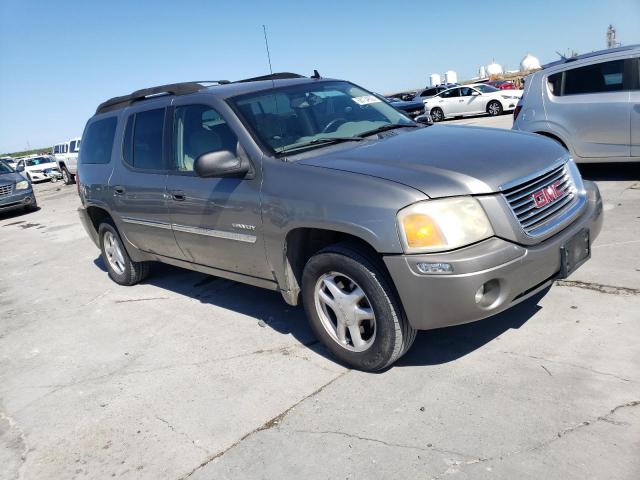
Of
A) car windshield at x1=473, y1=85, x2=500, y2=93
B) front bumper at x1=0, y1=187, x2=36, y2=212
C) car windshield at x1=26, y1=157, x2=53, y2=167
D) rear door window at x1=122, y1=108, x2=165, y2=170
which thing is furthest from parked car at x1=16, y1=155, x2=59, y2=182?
rear door window at x1=122, y1=108, x2=165, y2=170

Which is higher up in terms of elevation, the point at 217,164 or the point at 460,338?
the point at 217,164

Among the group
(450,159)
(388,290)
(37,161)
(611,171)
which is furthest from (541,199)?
(37,161)

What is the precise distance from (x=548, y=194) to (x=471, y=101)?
70.0 feet

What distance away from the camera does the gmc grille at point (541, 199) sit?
9.98 feet

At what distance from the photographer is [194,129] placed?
4.31 meters

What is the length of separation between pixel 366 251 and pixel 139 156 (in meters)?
2.70

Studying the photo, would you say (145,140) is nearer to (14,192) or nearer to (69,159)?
(14,192)

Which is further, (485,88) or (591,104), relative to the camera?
(485,88)

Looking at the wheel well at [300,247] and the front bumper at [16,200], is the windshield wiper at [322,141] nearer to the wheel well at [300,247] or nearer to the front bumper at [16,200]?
the wheel well at [300,247]

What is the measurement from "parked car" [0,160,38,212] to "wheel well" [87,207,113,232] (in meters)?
9.53

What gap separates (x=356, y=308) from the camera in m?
3.28

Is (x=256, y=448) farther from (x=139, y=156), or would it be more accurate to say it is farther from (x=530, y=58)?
(x=530, y=58)

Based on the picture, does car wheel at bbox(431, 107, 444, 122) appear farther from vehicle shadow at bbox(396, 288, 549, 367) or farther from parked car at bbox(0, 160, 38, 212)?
vehicle shadow at bbox(396, 288, 549, 367)

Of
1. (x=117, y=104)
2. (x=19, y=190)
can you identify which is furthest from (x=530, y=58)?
(x=117, y=104)
